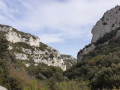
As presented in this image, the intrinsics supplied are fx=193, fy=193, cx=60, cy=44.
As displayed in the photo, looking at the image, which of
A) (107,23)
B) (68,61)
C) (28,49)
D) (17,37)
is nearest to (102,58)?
(107,23)

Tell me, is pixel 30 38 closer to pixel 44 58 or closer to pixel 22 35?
pixel 22 35

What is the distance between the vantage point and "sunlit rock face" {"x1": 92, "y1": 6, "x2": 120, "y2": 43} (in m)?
51.2

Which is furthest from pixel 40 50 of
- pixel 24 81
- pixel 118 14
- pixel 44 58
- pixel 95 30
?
pixel 24 81

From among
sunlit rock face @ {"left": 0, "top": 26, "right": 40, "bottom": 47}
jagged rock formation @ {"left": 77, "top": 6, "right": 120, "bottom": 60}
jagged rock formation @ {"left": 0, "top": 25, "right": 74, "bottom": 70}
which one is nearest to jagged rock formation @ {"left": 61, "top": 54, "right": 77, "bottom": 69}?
jagged rock formation @ {"left": 0, "top": 25, "right": 74, "bottom": 70}

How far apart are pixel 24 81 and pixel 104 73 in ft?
35.2

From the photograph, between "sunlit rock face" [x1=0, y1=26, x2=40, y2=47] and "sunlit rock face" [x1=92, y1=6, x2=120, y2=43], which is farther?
"sunlit rock face" [x1=0, y1=26, x2=40, y2=47]

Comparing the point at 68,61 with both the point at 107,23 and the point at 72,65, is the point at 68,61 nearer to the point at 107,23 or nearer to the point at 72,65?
the point at 107,23

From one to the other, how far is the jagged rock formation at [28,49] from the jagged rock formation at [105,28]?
39.2 metres

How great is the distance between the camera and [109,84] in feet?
60.3

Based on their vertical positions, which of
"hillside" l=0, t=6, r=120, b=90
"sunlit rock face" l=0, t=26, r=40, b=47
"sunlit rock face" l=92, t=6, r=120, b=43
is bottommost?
"hillside" l=0, t=6, r=120, b=90

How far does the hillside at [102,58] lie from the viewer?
64.4 feet

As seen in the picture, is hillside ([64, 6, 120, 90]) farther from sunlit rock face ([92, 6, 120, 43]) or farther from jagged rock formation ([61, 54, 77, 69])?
jagged rock formation ([61, 54, 77, 69])

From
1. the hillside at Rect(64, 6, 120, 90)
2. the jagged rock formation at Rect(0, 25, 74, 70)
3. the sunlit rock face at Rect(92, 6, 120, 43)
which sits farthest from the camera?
the jagged rock formation at Rect(0, 25, 74, 70)

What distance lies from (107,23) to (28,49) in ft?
173
